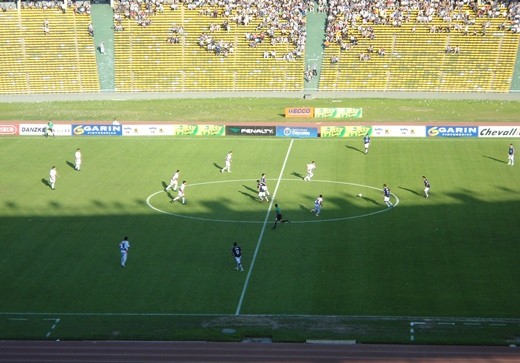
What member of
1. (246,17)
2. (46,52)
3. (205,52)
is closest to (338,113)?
(205,52)

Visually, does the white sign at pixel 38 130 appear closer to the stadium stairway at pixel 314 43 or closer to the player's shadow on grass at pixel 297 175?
the player's shadow on grass at pixel 297 175

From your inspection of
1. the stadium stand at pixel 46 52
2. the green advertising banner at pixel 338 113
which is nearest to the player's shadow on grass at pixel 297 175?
the green advertising banner at pixel 338 113

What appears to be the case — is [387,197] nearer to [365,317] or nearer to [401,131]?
[365,317]

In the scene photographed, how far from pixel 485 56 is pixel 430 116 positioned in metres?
17.8

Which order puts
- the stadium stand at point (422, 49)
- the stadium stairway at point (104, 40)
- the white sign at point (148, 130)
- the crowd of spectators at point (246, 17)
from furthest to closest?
the crowd of spectators at point (246, 17) < the stadium stairway at point (104, 40) < the stadium stand at point (422, 49) < the white sign at point (148, 130)

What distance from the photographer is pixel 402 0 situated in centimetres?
9794

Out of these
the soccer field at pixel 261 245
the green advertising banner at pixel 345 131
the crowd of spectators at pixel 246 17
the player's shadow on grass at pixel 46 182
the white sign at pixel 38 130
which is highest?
the crowd of spectators at pixel 246 17

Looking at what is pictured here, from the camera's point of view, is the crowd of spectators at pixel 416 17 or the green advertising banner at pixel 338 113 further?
the crowd of spectators at pixel 416 17

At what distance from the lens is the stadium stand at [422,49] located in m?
91.1

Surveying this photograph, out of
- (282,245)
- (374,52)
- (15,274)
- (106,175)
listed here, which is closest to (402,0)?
(374,52)

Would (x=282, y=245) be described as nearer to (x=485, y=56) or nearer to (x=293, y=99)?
(x=293, y=99)

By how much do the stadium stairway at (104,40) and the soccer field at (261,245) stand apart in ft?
101

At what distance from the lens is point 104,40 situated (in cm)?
9750

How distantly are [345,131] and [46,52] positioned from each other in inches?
1681
